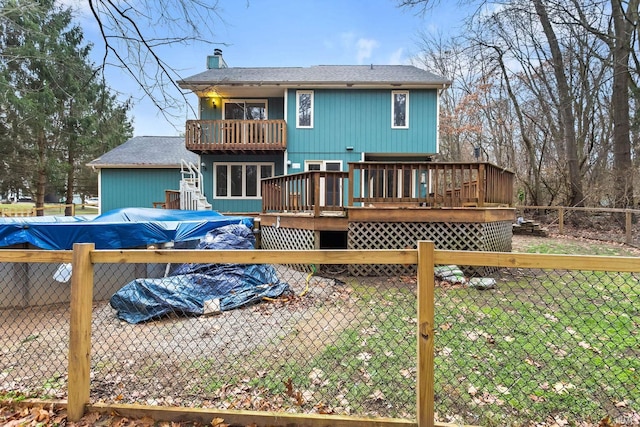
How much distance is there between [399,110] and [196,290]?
11340mm

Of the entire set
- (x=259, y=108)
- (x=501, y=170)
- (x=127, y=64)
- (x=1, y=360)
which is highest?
(x=259, y=108)

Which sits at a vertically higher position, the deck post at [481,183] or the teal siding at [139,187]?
the teal siding at [139,187]

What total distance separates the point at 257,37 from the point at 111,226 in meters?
3.98

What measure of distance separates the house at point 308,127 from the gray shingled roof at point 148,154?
12.3 feet

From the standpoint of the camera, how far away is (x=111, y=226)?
561 cm

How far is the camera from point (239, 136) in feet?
41.7

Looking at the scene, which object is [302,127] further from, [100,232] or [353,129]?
[100,232]

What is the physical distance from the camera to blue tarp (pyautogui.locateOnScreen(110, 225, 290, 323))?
443cm

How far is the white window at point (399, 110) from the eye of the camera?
13.4m

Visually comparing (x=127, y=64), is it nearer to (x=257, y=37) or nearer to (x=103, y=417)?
(x=257, y=37)

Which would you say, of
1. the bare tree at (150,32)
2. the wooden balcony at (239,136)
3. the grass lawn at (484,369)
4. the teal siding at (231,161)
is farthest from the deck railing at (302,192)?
the teal siding at (231,161)

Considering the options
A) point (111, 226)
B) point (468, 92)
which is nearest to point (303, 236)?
point (111, 226)

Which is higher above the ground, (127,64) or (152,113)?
(127,64)

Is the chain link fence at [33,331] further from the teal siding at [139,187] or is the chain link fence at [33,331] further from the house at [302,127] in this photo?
the teal siding at [139,187]
